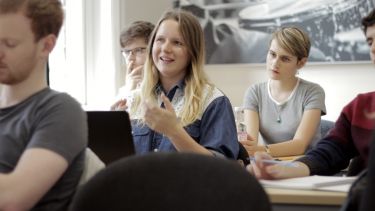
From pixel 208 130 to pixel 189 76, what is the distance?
258 millimetres

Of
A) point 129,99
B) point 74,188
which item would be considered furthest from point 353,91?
point 74,188

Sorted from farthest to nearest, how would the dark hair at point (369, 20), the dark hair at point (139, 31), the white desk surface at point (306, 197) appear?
1. the dark hair at point (139, 31)
2. the dark hair at point (369, 20)
3. the white desk surface at point (306, 197)

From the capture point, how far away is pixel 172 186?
1173 mm

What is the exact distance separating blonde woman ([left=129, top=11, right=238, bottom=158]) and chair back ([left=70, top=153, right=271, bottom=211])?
0.84 metres

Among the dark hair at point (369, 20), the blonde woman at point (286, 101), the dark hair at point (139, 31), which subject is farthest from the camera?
the blonde woman at point (286, 101)

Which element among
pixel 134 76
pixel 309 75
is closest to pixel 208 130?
pixel 134 76

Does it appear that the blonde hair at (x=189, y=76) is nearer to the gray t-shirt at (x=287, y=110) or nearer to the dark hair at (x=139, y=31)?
the dark hair at (x=139, y=31)

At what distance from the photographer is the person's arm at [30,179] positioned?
1228 millimetres

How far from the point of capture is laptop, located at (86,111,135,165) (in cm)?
189

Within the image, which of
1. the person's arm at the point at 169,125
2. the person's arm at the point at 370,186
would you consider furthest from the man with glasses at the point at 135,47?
the person's arm at the point at 370,186

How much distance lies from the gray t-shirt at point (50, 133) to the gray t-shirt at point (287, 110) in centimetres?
191

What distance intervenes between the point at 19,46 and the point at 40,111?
16cm

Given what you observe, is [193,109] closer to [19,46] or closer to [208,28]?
[19,46]

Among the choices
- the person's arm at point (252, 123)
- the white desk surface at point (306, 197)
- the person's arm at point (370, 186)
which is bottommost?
the person's arm at point (252, 123)
